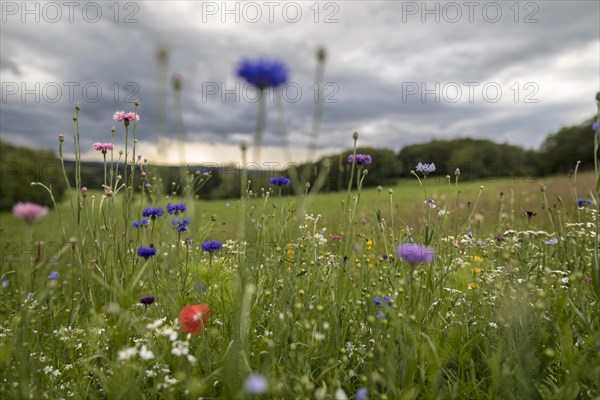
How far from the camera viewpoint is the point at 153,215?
302cm

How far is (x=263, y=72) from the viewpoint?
171cm

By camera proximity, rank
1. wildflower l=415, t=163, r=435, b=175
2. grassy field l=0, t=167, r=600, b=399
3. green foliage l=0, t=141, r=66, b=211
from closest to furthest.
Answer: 1. grassy field l=0, t=167, r=600, b=399
2. wildflower l=415, t=163, r=435, b=175
3. green foliage l=0, t=141, r=66, b=211

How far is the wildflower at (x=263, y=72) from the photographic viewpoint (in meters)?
1.71

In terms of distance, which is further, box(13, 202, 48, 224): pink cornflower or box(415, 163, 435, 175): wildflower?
box(415, 163, 435, 175): wildflower

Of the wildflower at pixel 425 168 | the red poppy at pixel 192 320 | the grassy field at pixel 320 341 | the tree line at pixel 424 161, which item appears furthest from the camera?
the tree line at pixel 424 161

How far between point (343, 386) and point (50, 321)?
260 centimetres

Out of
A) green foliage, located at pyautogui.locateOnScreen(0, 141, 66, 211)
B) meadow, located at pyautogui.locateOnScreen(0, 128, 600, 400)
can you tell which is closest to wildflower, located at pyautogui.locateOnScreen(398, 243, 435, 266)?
meadow, located at pyautogui.locateOnScreen(0, 128, 600, 400)

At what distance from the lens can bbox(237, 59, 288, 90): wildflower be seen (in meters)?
1.71

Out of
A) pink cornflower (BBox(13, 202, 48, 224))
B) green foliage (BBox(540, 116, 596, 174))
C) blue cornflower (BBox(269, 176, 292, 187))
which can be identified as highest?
green foliage (BBox(540, 116, 596, 174))

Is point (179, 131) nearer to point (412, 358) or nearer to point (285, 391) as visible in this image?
point (285, 391)

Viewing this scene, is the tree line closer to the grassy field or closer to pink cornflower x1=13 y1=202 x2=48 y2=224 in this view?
the grassy field

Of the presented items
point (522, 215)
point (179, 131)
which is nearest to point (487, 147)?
point (522, 215)

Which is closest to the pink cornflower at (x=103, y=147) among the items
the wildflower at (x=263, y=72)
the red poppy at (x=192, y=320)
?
the red poppy at (x=192, y=320)

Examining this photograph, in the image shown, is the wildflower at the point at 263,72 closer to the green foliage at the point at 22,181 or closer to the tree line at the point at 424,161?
the tree line at the point at 424,161
